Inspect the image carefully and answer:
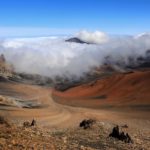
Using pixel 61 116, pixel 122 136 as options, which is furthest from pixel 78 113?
pixel 122 136

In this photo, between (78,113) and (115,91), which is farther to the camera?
(115,91)

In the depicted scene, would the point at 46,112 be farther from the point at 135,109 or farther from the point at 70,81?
the point at 70,81

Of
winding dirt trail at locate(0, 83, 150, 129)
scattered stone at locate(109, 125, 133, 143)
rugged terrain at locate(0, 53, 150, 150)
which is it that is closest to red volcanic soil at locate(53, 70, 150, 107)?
rugged terrain at locate(0, 53, 150, 150)

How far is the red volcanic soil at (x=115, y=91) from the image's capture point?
5441 centimetres

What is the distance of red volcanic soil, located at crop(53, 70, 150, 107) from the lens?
54.4 metres

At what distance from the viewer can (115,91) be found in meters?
62.9

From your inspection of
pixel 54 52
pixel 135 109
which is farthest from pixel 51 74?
pixel 135 109

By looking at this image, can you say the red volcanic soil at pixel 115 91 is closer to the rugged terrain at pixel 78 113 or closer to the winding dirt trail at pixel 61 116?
the rugged terrain at pixel 78 113

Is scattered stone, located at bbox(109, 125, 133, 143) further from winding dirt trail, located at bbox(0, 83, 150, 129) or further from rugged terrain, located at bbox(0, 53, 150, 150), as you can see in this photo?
winding dirt trail, located at bbox(0, 83, 150, 129)

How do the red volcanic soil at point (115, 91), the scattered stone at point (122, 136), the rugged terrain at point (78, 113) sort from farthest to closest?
the red volcanic soil at point (115, 91), the scattered stone at point (122, 136), the rugged terrain at point (78, 113)

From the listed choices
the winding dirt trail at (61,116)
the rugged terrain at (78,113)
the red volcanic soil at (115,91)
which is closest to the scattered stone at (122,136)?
the rugged terrain at (78,113)

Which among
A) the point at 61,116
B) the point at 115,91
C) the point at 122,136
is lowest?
the point at 61,116

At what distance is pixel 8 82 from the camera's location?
68.4 meters

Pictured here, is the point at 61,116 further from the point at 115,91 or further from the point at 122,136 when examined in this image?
the point at 115,91
